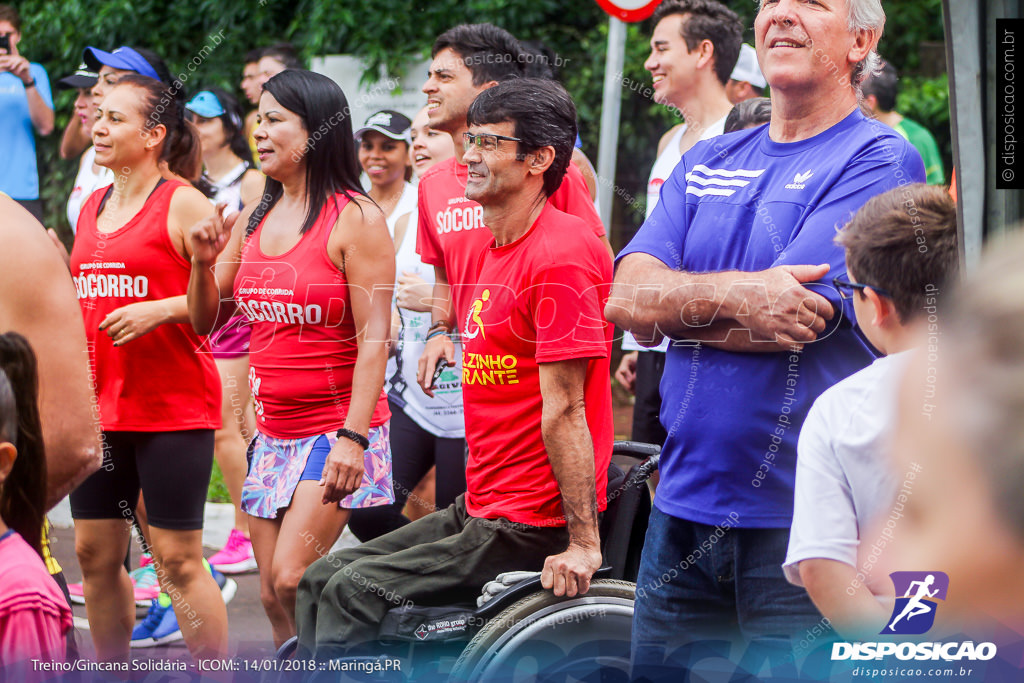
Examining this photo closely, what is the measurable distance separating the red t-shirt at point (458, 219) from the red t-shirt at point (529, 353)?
40 centimetres

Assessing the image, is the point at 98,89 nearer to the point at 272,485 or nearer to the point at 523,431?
the point at 272,485

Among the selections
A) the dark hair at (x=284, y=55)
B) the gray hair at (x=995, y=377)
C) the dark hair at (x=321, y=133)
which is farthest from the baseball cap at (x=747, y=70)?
the gray hair at (x=995, y=377)

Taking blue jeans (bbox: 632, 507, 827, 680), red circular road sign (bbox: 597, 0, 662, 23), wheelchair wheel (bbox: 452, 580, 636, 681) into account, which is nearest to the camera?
blue jeans (bbox: 632, 507, 827, 680)

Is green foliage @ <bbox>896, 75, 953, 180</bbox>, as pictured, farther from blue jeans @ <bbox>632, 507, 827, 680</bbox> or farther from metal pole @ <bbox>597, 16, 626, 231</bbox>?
blue jeans @ <bbox>632, 507, 827, 680</bbox>

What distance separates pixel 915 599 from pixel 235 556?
14.4 ft

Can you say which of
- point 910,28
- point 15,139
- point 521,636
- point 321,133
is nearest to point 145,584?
Result: point 321,133

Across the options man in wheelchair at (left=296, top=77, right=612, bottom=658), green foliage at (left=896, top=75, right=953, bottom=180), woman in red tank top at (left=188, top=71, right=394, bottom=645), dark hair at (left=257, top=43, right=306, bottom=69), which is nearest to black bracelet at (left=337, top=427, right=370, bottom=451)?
woman in red tank top at (left=188, top=71, right=394, bottom=645)

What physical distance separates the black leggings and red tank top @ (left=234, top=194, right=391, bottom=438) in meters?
0.50

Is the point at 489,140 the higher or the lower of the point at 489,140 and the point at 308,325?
the higher

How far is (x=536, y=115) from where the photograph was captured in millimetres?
2904

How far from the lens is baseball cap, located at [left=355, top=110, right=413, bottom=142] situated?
494 cm

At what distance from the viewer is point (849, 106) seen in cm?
229

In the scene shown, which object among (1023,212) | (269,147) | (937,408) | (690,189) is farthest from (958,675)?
(269,147)

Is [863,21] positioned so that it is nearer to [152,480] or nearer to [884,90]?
[152,480]
